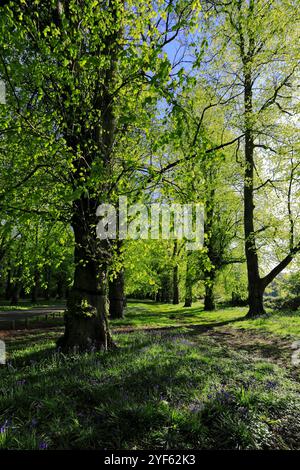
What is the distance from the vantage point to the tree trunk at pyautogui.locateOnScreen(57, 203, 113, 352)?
25.9 feet

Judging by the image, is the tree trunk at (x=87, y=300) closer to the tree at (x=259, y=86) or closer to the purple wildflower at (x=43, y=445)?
the purple wildflower at (x=43, y=445)

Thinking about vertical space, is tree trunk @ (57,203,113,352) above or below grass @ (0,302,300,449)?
above

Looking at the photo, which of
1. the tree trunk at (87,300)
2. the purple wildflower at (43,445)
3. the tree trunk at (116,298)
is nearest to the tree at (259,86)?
the tree trunk at (116,298)

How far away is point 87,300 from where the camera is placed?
8.28 meters

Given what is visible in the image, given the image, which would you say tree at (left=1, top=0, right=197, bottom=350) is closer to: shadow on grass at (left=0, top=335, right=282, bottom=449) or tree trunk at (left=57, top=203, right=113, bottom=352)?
tree trunk at (left=57, top=203, right=113, bottom=352)

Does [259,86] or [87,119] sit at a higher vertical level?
[259,86]

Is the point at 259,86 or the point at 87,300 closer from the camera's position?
the point at 87,300

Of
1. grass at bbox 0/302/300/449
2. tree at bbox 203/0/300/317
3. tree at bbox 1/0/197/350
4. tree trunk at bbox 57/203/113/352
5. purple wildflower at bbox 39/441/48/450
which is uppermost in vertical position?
tree at bbox 203/0/300/317

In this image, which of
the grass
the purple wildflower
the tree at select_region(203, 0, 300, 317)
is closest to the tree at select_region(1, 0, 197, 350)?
the grass

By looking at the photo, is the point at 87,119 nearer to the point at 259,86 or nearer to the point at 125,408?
the point at 125,408

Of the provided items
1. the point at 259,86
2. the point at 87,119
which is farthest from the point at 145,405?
the point at 259,86

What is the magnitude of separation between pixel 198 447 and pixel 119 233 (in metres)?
5.41

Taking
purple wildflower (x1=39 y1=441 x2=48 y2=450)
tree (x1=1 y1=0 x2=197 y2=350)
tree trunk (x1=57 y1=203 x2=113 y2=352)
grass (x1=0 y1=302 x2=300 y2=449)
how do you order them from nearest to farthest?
purple wildflower (x1=39 y1=441 x2=48 y2=450), grass (x1=0 y1=302 x2=300 y2=449), tree (x1=1 y1=0 x2=197 y2=350), tree trunk (x1=57 y1=203 x2=113 y2=352)

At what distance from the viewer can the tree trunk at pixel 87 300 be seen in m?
7.90
